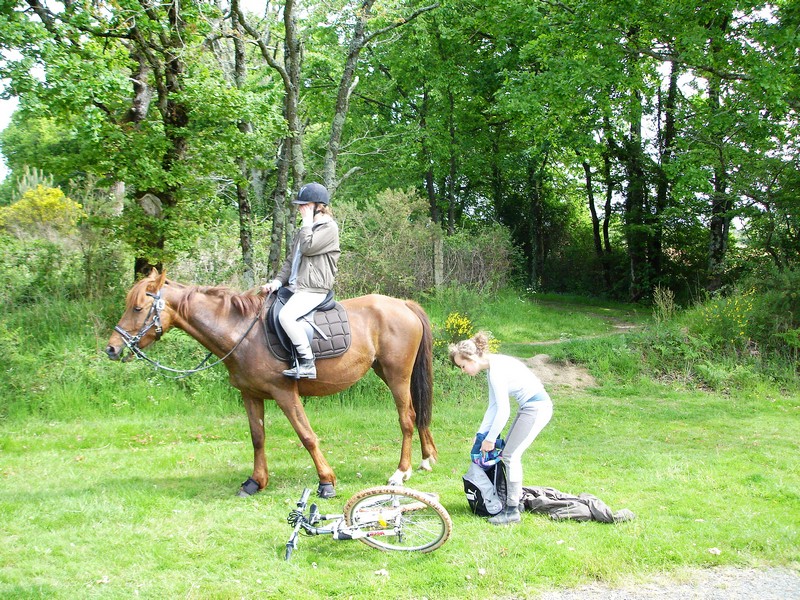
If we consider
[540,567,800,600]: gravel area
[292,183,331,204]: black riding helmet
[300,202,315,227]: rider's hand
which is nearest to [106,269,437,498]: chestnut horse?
[300,202,315,227]: rider's hand

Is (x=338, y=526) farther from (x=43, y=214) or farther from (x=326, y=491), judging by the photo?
(x=43, y=214)

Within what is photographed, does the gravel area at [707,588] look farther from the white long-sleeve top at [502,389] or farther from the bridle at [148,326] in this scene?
the bridle at [148,326]

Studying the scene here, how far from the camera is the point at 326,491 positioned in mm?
6410

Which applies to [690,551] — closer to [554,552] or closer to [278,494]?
[554,552]

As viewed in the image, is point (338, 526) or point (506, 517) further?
point (506, 517)

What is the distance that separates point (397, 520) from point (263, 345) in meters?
2.38

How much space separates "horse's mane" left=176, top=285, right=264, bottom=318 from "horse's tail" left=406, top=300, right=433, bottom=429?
182 cm

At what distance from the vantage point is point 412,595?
176 inches

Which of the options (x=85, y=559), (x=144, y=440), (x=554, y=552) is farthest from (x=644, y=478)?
(x=144, y=440)

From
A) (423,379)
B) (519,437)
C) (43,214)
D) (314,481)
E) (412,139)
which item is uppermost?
(412,139)

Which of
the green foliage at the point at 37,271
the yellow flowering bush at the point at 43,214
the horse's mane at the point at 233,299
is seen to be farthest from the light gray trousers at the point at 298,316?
the yellow flowering bush at the point at 43,214

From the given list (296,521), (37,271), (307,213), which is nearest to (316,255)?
(307,213)

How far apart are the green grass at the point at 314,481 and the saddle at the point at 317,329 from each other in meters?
1.48

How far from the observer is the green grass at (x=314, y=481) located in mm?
4762
